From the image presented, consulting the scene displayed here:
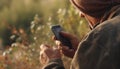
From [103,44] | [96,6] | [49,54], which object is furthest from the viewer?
[49,54]

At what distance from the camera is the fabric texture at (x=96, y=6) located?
326 cm

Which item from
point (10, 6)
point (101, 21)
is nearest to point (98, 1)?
point (101, 21)

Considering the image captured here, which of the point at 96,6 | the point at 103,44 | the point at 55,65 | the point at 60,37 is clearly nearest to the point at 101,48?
the point at 103,44

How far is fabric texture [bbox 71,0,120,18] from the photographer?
10.7 ft

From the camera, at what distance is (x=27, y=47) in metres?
6.85

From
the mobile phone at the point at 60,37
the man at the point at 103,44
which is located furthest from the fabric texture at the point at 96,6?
the mobile phone at the point at 60,37

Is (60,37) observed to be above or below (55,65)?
above

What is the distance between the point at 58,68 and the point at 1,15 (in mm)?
15495

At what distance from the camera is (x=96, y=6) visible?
3.27 metres

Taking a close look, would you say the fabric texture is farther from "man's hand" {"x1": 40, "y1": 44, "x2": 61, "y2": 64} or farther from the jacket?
"man's hand" {"x1": 40, "y1": 44, "x2": 61, "y2": 64}

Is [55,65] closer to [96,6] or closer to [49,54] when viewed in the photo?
[49,54]

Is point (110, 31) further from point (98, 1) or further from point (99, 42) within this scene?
point (98, 1)

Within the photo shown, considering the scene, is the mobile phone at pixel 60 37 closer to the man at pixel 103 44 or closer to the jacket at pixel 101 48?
the man at pixel 103 44

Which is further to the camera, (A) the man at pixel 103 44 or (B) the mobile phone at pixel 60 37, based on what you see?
(B) the mobile phone at pixel 60 37
